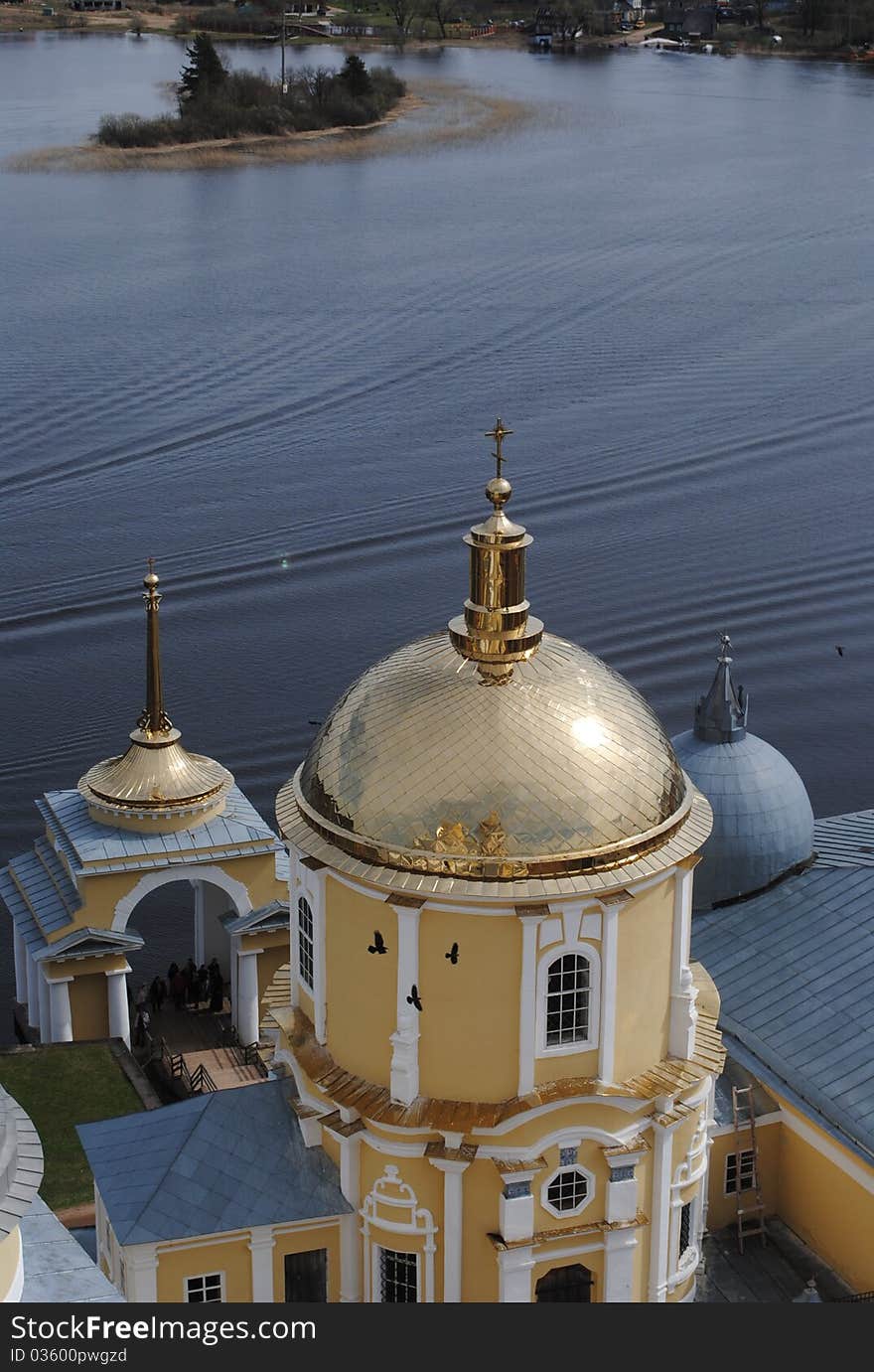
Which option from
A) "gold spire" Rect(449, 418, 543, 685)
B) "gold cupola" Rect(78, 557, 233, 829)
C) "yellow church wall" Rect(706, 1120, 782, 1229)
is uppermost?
"gold spire" Rect(449, 418, 543, 685)

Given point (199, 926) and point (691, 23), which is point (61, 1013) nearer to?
point (199, 926)

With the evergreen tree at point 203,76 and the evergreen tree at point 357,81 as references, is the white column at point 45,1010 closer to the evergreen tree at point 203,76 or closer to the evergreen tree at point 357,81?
the evergreen tree at point 203,76

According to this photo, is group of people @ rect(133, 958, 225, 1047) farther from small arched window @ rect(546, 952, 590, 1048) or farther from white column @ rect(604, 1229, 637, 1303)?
small arched window @ rect(546, 952, 590, 1048)

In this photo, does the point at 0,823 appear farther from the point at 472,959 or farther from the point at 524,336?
the point at 524,336

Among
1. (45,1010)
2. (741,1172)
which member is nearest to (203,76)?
(45,1010)

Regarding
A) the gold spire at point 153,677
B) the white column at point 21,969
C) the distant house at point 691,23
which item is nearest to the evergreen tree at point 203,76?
the distant house at point 691,23

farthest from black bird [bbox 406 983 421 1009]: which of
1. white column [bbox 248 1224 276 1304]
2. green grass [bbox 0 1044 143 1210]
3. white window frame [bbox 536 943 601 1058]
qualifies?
green grass [bbox 0 1044 143 1210]
